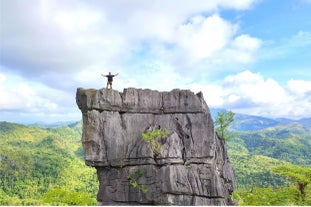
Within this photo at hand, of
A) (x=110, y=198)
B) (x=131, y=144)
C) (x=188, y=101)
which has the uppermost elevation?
(x=188, y=101)

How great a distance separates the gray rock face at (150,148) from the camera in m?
21.1

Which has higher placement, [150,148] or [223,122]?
[223,122]

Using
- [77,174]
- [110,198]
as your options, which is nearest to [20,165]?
[77,174]

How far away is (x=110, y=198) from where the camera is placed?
2206 cm

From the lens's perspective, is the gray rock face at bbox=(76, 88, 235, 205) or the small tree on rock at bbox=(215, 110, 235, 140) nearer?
the gray rock face at bbox=(76, 88, 235, 205)

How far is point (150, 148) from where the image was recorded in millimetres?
21359

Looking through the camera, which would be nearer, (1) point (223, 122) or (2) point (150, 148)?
(2) point (150, 148)

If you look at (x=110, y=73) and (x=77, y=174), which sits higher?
(x=110, y=73)

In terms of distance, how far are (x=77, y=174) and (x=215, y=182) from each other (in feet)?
413

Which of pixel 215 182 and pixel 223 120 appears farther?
pixel 223 120

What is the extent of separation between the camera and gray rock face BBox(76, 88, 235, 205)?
69.4ft

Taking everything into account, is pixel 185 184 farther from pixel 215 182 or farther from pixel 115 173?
pixel 115 173

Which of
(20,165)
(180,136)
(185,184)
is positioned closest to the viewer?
(185,184)

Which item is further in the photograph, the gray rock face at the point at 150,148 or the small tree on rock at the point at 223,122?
the small tree on rock at the point at 223,122
